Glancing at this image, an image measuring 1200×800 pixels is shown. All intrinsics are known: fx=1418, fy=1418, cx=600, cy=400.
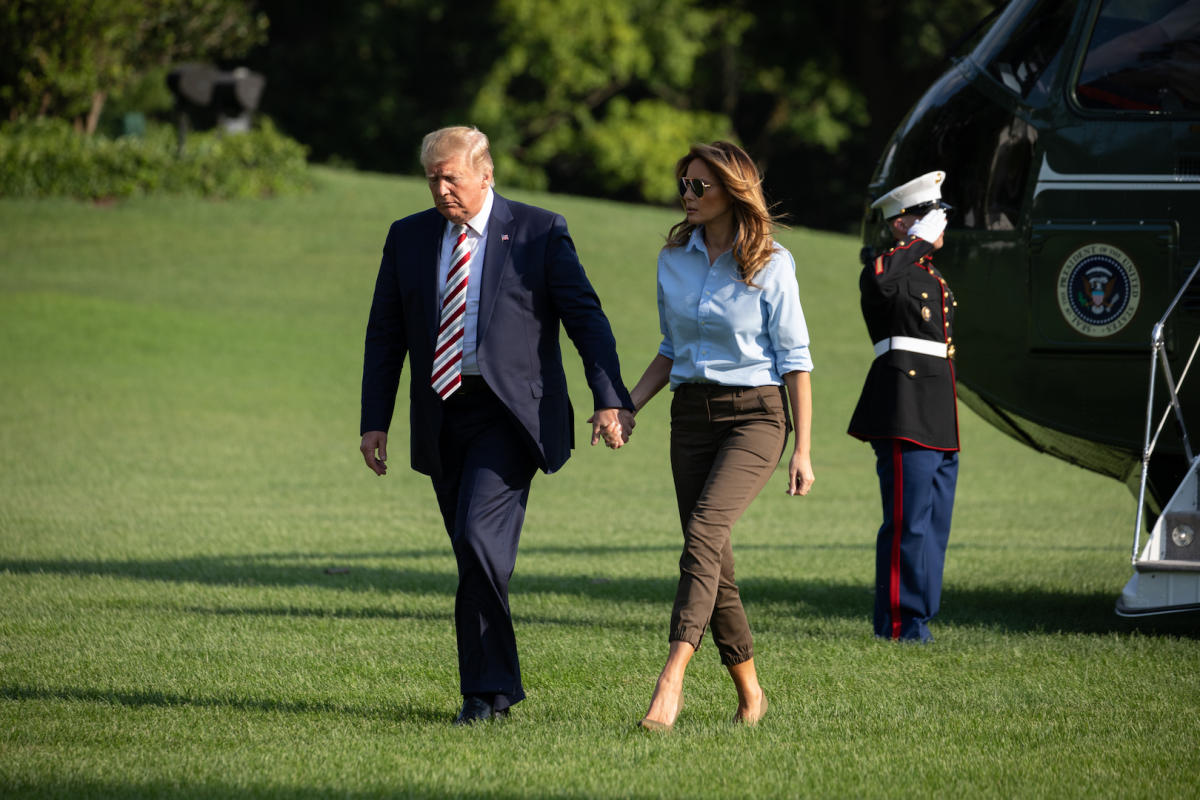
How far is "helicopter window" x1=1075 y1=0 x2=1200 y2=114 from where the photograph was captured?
6.77 meters

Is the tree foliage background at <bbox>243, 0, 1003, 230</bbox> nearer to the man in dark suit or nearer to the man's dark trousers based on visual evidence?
the man in dark suit

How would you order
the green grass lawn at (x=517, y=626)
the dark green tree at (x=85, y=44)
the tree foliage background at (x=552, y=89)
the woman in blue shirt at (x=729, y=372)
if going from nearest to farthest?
the green grass lawn at (x=517, y=626), the woman in blue shirt at (x=729, y=372), the dark green tree at (x=85, y=44), the tree foliage background at (x=552, y=89)

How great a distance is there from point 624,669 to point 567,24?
40963mm

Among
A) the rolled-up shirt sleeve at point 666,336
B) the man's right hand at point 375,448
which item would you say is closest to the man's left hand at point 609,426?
the rolled-up shirt sleeve at point 666,336

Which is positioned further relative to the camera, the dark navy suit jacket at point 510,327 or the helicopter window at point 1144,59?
the helicopter window at point 1144,59

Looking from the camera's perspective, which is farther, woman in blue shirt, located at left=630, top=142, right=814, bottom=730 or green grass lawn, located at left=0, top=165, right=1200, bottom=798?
woman in blue shirt, located at left=630, top=142, right=814, bottom=730

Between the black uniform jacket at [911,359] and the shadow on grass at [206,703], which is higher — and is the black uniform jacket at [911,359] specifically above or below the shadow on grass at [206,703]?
above

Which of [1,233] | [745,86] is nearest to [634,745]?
[1,233]

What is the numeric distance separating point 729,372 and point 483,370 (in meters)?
0.86

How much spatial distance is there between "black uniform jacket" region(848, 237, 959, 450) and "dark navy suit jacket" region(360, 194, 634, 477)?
2119 millimetres

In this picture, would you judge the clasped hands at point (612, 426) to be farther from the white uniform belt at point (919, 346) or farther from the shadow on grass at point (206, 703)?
the white uniform belt at point (919, 346)

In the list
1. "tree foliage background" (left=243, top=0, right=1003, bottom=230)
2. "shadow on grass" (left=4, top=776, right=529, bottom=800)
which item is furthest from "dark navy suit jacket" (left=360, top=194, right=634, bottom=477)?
"tree foliage background" (left=243, top=0, right=1003, bottom=230)

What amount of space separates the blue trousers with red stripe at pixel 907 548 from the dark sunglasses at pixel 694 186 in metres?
2.31

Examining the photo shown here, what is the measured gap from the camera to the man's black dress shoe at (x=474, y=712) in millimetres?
5016
